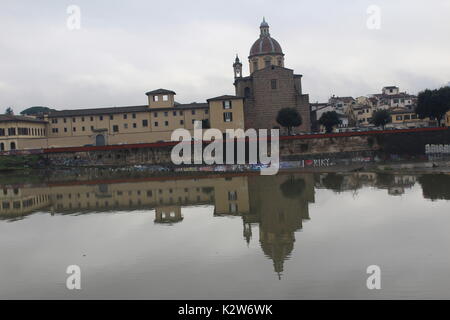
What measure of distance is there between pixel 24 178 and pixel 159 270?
3776 centimetres

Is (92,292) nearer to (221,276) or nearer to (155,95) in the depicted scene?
(221,276)

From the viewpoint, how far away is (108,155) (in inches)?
2045

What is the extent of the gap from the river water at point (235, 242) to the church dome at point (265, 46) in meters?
35.2

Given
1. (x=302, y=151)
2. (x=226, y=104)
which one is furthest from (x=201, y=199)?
(x=226, y=104)

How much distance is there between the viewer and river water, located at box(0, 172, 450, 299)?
12.4 metres

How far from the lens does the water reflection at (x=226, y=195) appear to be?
2097cm

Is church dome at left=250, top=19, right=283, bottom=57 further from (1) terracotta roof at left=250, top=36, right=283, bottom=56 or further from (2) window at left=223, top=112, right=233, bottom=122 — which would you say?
(2) window at left=223, top=112, right=233, bottom=122

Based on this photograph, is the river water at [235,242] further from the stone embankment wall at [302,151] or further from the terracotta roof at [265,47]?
the terracotta roof at [265,47]

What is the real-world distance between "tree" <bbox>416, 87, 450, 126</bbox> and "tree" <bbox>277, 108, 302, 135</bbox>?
51.9 feet

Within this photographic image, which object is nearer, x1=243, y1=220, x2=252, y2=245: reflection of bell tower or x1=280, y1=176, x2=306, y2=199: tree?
x1=243, y1=220, x2=252, y2=245: reflection of bell tower

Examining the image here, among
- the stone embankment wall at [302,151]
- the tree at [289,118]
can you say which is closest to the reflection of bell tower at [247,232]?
the stone embankment wall at [302,151]

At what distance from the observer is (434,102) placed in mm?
54406

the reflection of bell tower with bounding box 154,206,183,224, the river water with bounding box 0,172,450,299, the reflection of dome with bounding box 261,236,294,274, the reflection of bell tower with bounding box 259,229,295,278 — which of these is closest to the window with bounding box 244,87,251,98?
the river water with bounding box 0,172,450,299
